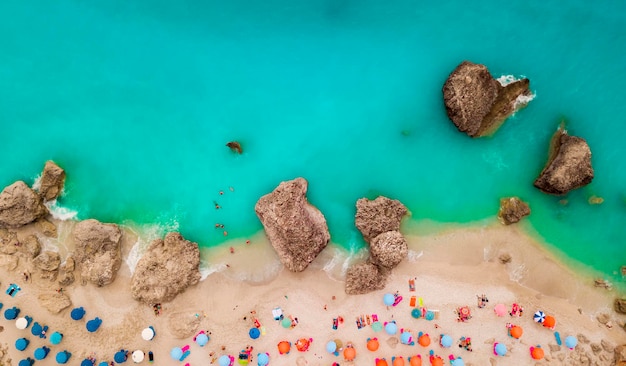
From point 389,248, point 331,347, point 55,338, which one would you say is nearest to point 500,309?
point 389,248

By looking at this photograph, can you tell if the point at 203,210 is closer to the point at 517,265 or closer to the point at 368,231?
the point at 368,231

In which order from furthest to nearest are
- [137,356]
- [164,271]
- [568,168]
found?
Answer: [137,356]
[164,271]
[568,168]

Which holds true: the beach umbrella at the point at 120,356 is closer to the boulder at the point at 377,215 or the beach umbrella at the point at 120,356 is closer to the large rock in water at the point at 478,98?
the boulder at the point at 377,215

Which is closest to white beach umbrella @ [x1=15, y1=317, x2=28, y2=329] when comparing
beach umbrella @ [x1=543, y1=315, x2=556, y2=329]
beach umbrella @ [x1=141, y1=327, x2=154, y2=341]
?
beach umbrella @ [x1=141, y1=327, x2=154, y2=341]

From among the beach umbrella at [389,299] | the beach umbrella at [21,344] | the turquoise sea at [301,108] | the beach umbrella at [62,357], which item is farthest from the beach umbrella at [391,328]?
the beach umbrella at [21,344]

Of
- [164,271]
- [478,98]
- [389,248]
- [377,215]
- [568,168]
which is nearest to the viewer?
[568,168]

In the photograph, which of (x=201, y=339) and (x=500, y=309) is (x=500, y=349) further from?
(x=201, y=339)
